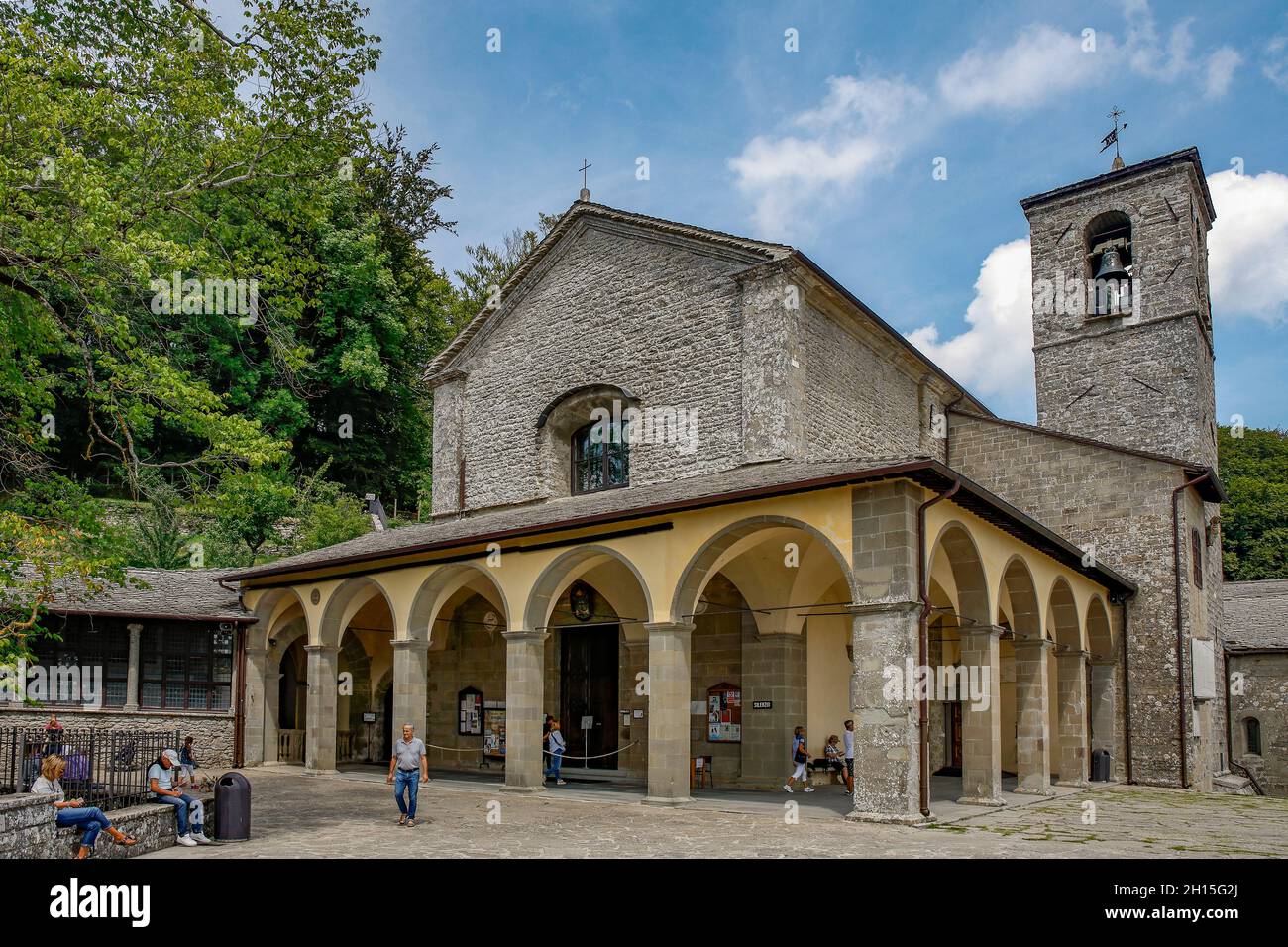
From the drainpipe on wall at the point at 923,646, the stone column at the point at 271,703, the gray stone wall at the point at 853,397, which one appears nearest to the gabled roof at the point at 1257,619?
the gray stone wall at the point at 853,397

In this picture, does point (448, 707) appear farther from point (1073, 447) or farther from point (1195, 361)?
point (1195, 361)

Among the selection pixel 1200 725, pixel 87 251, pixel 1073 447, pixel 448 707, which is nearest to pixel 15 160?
pixel 87 251

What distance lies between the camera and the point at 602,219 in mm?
20547

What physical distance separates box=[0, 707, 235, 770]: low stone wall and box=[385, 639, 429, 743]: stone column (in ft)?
15.3

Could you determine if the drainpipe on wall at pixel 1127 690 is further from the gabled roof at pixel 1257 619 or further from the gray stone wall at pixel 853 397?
the gabled roof at pixel 1257 619

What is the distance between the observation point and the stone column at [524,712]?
1565 centimetres

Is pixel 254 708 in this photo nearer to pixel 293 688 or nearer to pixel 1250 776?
pixel 293 688

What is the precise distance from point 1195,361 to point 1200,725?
26.6ft

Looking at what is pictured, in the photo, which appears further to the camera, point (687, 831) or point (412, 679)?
point (412, 679)

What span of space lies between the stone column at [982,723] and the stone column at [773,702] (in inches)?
116

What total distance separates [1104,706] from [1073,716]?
1.88 m

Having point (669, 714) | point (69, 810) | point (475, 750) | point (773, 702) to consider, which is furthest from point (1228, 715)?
point (69, 810)

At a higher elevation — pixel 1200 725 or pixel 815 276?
pixel 815 276

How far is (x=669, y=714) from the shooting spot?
45.1ft
